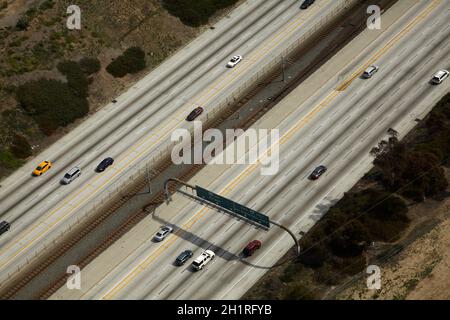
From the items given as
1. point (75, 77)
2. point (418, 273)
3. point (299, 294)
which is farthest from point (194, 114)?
point (418, 273)

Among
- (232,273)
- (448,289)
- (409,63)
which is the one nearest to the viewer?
(448,289)

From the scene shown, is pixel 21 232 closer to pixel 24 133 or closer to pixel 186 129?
pixel 24 133

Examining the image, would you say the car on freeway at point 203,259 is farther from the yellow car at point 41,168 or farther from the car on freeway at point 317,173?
the yellow car at point 41,168

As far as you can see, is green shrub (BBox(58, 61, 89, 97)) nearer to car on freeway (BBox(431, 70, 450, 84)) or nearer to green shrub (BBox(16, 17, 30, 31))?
green shrub (BBox(16, 17, 30, 31))

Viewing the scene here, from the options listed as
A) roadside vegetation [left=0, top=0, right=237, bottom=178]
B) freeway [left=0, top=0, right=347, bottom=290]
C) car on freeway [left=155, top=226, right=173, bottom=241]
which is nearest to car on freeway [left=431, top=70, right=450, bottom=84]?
freeway [left=0, top=0, right=347, bottom=290]

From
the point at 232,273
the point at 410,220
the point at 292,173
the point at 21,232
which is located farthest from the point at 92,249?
the point at 410,220

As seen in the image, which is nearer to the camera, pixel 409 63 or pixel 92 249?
pixel 92 249

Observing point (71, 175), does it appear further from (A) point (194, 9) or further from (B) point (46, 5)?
(A) point (194, 9)
